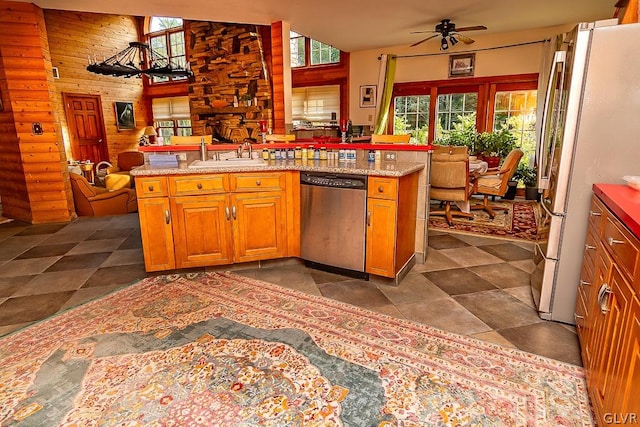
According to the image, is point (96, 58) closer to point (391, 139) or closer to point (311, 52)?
point (311, 52)

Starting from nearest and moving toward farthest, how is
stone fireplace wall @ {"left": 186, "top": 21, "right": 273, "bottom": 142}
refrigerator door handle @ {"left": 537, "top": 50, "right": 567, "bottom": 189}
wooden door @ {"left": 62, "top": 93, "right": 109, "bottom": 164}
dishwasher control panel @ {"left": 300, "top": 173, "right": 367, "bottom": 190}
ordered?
refrigerator door handle @ {"left": 537, "top": 50, "right": 567, "bottom": 189} → dishwasher control panel @ {"left": 300, "top": 173, "right": 367, "bottom": 190} → stone fireplace wall @ {"left": 186, "top": 21, "right": 273, "bottom": 142} → wooden door @ {"left": 62, "top": 93, "right": 109, "bottom": 164}

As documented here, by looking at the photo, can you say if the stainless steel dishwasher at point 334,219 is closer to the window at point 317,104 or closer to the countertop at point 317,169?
the countertop at point 317,169

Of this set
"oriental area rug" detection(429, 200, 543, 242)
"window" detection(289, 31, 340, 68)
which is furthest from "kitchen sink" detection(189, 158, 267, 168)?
"window" detection(289, 31, 340, 68)

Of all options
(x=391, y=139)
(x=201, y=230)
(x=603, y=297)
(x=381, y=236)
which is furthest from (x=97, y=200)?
(x=603, y=297)

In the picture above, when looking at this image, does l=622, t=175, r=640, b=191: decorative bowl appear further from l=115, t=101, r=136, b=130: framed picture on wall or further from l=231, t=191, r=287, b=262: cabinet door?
l=115, t=101, r=136, b=130: framed picture on wall

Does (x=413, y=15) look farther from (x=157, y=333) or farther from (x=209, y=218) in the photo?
(x=157, y=333)

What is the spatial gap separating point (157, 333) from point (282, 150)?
1987mm

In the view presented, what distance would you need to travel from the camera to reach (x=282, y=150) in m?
3.56

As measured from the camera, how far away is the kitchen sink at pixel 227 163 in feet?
9.86

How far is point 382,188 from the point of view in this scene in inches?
107

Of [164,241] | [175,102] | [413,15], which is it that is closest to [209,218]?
[164,241]

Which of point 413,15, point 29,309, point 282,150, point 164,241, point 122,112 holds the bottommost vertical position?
point 29,309

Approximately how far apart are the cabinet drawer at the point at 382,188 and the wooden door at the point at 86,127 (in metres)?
8.68

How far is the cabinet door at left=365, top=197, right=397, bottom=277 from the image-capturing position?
9.02ft
